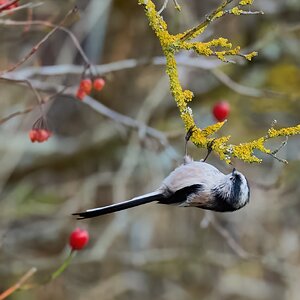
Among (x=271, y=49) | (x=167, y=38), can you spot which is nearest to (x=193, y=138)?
(x=167, y=38)

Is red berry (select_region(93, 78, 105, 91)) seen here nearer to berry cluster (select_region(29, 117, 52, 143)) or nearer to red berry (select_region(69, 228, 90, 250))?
berry cluster (select_region(29, 117, 52, 143))

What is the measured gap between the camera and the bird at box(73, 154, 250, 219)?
217 cm

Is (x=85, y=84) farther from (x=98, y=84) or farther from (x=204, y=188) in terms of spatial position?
(x=204, y=188)

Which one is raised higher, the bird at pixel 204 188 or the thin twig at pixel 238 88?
the bird at pixel 204 188

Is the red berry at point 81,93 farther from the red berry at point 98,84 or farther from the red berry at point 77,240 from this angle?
the red berry at point 77,240

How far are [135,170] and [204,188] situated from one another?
110 inches

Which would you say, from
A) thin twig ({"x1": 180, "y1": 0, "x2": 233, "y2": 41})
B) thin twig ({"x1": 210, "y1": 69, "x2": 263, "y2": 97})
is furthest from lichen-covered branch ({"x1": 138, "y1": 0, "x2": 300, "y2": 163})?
thin twig ({"x1": 210, "y1": 69, "x2": 263, "y2": 97})

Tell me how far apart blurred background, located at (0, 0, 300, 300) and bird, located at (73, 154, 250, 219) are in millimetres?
1852

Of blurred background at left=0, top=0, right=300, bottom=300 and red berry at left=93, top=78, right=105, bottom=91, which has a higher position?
red berry at left=93, top=78, right=105, bottom=91

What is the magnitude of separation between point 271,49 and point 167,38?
125 inches

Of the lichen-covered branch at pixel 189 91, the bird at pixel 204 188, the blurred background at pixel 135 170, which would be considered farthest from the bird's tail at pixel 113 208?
the blurred background at pixel 135 170

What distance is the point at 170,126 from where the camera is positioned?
471cm

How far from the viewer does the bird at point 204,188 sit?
2168 millimetres

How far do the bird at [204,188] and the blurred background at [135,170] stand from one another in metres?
1.85
